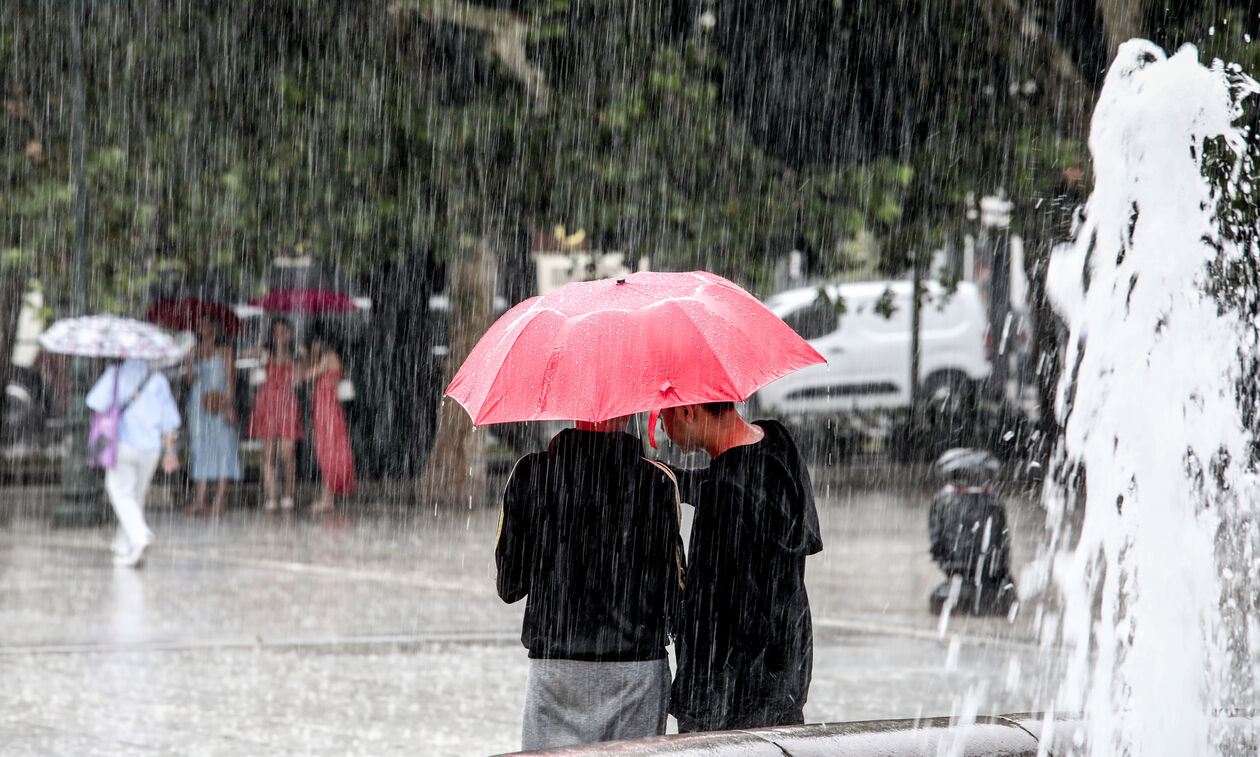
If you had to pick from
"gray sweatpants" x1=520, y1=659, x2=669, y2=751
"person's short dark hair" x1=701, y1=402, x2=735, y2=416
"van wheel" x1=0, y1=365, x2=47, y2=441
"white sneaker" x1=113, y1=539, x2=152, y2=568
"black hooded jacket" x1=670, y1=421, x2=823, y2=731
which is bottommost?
"van wheel" x1=0, y1=365, x2=47, y2=441

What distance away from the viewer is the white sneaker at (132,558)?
11352 millimetres

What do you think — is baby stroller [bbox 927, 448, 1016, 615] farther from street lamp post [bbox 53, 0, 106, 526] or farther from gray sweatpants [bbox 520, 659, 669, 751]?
street lamp post [bbox 53, 0, 106, 526]

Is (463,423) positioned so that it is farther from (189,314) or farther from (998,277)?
(998,277)

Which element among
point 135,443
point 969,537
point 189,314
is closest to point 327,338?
point 189,314

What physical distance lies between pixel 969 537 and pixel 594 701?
646cm

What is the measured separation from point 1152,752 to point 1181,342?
4.24 feet

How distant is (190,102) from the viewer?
1441 cm

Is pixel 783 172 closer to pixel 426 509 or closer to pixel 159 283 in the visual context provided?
pixel 426 509

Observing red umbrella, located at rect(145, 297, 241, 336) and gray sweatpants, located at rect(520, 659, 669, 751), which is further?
red umbrella, located at rect(145, 297, 241, 336)

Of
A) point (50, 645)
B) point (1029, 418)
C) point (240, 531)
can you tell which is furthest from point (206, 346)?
point (1029, 418)

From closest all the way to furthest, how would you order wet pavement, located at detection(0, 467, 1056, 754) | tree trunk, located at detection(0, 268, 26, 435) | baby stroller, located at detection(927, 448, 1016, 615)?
wet pavement, located at detection(0, 467, 1056, 754) < baby stroller, located at detection(927, 448, 1016, 615) < tree trunk, located at detection(0, 268, 26, 435)

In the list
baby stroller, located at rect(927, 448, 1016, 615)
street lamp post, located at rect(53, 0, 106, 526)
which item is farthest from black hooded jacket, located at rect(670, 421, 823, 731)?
street lamp post, located at rect(53, 0, 106, 526)

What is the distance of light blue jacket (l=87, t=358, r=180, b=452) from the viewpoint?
1154 centimetres

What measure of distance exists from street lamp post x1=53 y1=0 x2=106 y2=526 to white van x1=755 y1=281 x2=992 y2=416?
9.43 metres
